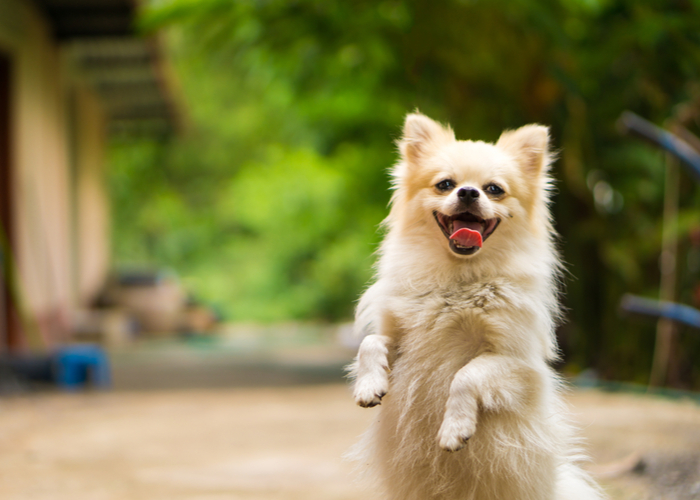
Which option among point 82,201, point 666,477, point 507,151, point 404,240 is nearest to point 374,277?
point 404,240

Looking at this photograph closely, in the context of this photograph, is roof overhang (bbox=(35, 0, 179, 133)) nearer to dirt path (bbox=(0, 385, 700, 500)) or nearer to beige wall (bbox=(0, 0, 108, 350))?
beige wall (bbox=(0, 0, 108, 350))

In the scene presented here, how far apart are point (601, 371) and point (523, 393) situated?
21.0 feet

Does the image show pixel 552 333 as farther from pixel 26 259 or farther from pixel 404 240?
pixel 26 259

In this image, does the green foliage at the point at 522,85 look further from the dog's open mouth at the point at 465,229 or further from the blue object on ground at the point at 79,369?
the dog's open mouth at the point at 465,229

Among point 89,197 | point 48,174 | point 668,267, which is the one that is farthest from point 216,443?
point 89,197

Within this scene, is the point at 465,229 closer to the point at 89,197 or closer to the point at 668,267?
the point at 668,267

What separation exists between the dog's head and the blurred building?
6.34 meters

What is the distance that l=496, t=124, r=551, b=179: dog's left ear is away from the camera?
230cm

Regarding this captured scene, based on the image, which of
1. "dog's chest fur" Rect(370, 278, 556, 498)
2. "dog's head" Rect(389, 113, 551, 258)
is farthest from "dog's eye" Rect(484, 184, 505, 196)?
"dog's chest fur" Rect(370, 278, 556, 498)

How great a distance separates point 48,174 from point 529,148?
374 inches

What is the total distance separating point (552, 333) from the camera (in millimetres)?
2244

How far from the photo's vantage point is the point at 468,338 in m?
2.11

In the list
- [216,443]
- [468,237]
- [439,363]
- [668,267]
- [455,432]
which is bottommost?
[216,443]

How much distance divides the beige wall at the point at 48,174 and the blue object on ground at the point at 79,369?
1.54 meters
